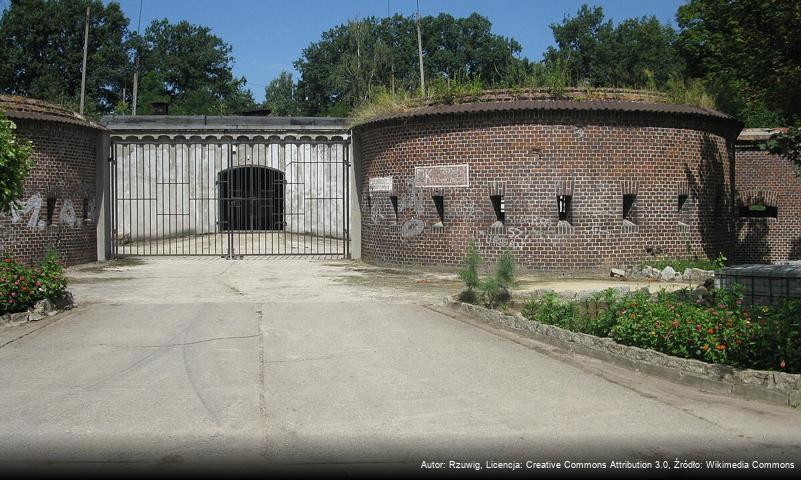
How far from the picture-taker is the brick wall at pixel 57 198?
61.1ft

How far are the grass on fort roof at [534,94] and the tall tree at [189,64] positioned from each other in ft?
156

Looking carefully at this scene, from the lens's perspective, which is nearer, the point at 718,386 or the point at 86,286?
the point at 718,386

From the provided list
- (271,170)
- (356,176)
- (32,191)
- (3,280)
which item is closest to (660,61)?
(271,170)

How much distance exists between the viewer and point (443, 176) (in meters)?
18.3

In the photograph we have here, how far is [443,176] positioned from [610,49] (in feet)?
174

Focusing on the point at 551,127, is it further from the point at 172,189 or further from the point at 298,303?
the point at 172,189

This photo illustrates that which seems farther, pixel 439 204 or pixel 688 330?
pixel 439 204

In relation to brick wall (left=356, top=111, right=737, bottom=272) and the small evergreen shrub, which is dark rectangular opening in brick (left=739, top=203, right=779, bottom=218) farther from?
the small evergreen shrub

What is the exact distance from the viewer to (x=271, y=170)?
1252 inches

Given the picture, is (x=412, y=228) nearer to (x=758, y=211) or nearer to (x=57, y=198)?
(x=57, y=198)

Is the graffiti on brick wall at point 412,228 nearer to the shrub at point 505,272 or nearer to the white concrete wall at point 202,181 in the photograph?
the shrub at point 505,272

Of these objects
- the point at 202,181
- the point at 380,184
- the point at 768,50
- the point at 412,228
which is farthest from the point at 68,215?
the point at 768,50

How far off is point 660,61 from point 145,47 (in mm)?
41586

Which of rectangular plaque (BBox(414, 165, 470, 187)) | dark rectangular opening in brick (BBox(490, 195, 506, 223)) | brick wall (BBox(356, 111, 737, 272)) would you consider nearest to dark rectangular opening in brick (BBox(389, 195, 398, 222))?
brick wall (BBox(356, 111, 737, 272))
